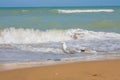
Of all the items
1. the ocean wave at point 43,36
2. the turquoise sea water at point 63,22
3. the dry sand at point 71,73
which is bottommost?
the dry sand at point 71,73

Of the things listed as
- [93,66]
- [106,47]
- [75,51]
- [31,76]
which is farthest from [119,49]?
[31,76]

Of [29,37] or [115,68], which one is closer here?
[115,68]

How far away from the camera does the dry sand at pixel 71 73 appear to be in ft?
16.2

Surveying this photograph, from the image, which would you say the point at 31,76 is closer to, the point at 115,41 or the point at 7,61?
the point at 7,61

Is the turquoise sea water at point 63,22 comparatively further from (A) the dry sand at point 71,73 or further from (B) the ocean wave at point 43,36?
(A) the dry sand at point 71,73

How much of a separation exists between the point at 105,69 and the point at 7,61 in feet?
8.06

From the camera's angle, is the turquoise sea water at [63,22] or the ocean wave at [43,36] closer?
the ocean wave at [43,36]

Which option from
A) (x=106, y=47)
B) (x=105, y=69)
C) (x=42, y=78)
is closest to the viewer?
(x=42, y=78)

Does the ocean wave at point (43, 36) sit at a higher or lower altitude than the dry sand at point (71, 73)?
higher

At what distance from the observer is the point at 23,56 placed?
763cm

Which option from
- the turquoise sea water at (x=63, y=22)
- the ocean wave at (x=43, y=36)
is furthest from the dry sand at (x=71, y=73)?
the turquoise sea water at (x=63, y=22)

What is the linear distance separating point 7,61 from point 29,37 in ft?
15.8

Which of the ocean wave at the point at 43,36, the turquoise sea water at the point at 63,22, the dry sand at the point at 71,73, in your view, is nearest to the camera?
the dry sand at the point at 71,73

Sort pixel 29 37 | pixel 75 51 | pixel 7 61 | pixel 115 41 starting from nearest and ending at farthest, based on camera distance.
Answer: pixel 7 61 → pixel 75 51 → pixel 115 41 → pixel 29 37
